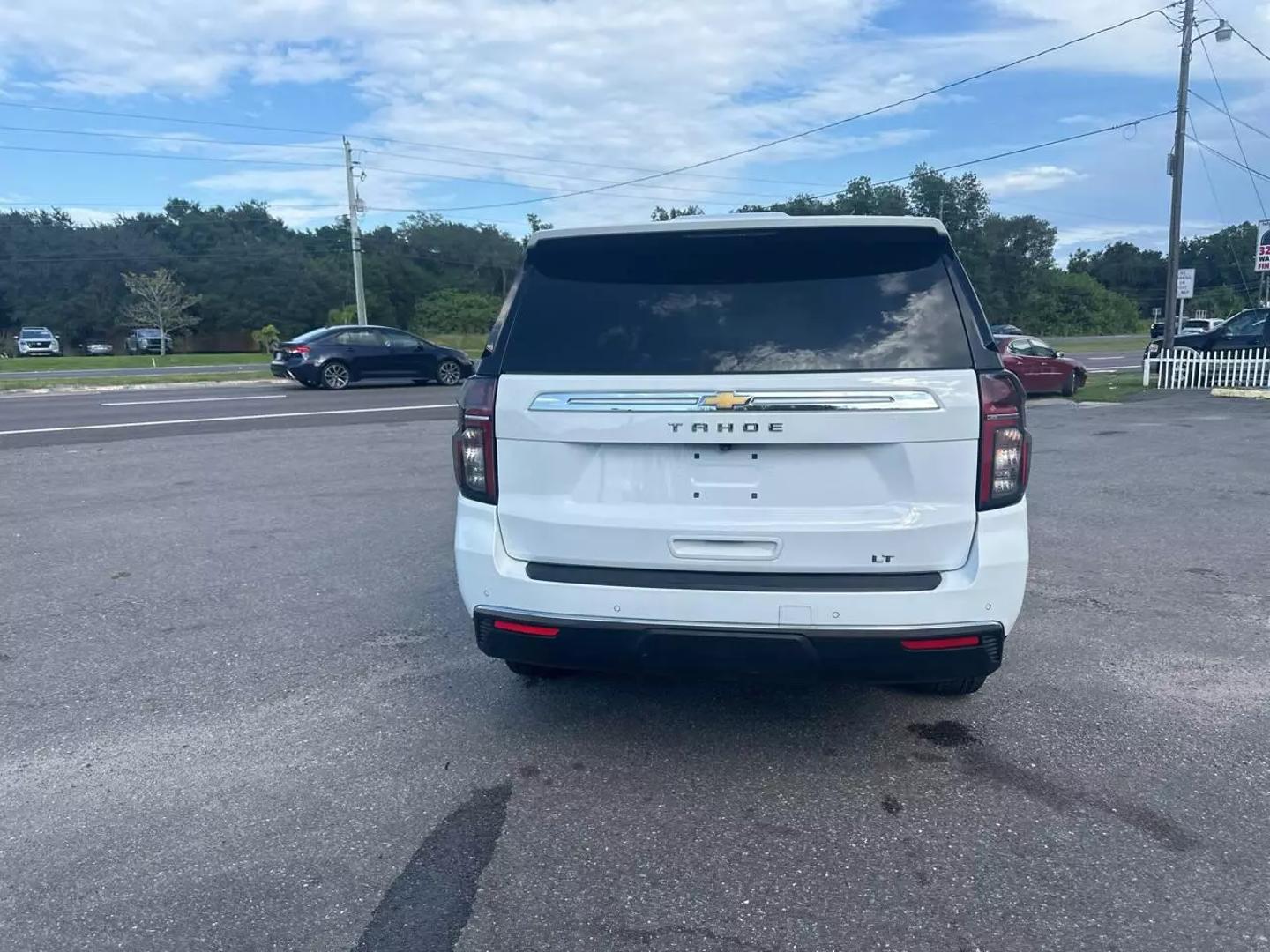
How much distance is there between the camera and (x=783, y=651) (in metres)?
3.21

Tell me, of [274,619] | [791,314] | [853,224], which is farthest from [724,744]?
[274,619]

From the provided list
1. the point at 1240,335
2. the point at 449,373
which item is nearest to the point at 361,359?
the point at 449,373

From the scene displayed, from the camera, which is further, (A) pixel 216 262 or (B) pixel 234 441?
(A) pixel 216 262

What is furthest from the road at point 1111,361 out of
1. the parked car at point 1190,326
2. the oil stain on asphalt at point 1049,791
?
the oil stain on asphalt at point 1049,791

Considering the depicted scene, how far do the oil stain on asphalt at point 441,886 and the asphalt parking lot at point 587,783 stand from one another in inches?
0.5

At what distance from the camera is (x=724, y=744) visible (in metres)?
3.84

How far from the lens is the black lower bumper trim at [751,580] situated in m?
3.21

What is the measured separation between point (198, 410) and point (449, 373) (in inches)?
279

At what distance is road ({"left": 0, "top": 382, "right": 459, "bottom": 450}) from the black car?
365 millimetres

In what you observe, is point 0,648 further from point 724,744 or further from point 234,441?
point 234,441

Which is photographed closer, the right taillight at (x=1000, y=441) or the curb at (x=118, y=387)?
the right taillight at (x=1000, y=441)

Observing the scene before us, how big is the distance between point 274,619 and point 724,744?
2946 millimetres

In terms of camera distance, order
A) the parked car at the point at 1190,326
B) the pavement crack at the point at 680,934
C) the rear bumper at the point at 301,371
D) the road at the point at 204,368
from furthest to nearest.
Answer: the parked car at the point at 1190,326 → the road at the point at 204,368 → the rear bumper at the point at 301,371 → the pavement crack at the point at 680,934

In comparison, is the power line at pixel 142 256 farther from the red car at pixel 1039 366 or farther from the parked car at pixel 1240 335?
the parked car at pixel 1240 335
